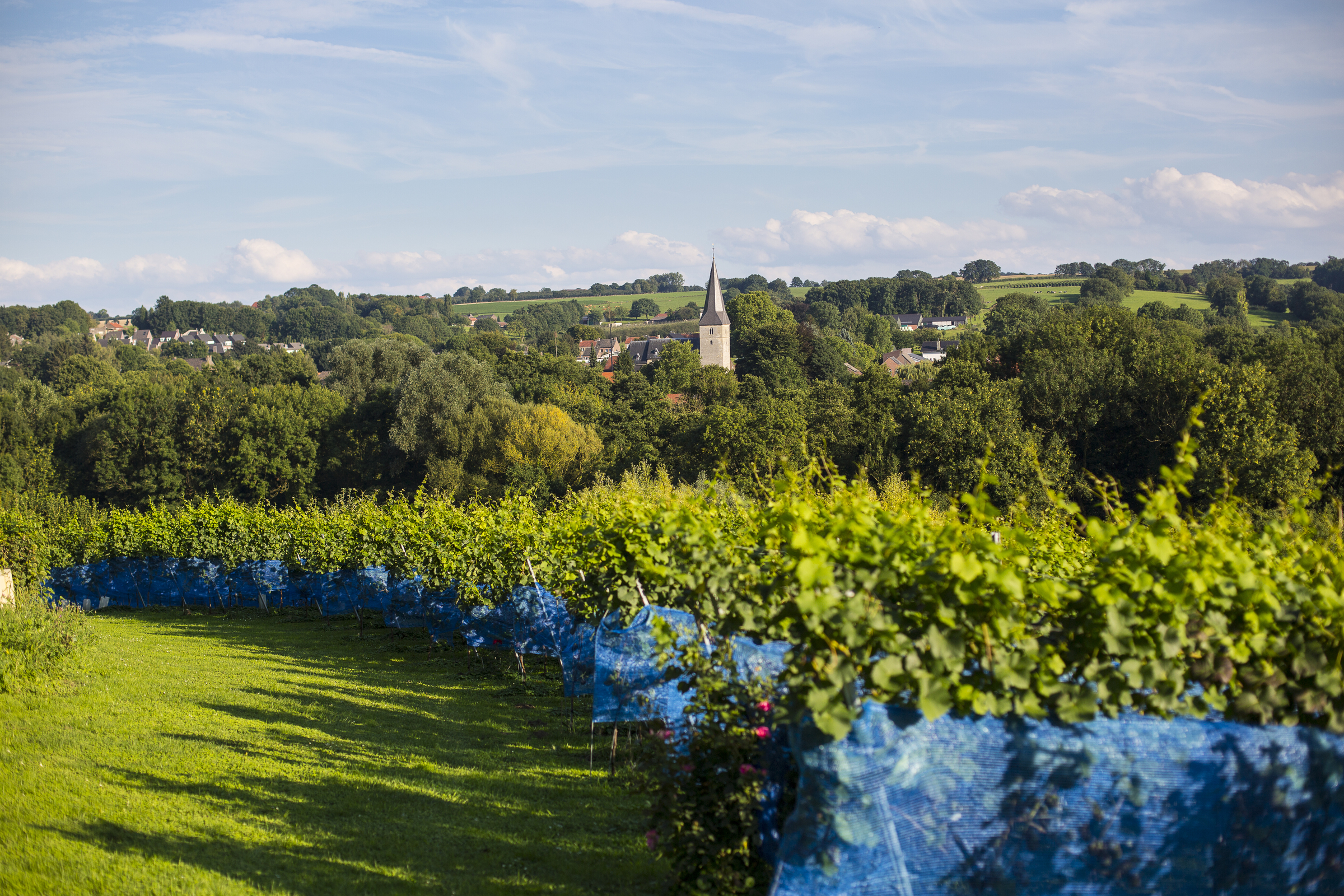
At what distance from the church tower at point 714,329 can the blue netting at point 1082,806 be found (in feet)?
300

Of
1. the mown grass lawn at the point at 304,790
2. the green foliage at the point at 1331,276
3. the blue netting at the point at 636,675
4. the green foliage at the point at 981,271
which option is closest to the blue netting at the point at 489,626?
the mown grass lawn at the point at 304,790

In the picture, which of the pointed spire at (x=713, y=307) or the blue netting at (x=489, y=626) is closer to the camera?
the blue netting at (x=489, y=626)

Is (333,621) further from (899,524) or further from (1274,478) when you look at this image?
(1274,478)

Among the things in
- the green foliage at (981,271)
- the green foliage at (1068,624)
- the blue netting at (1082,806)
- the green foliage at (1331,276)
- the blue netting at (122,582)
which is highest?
the green foliage at (981,271)

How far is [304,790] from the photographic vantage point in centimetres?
812

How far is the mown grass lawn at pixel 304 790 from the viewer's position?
6.13 m

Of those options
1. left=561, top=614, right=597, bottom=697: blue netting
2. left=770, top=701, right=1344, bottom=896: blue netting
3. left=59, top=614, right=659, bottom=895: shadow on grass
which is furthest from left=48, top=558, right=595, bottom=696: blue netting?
left=770, top=701, right=1344, bottom=896: blue netting

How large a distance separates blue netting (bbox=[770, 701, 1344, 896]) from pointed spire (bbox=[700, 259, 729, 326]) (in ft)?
305

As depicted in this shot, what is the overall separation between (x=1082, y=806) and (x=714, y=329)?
93.5m

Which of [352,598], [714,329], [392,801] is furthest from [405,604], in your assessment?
[714,329]

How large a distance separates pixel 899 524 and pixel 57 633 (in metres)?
13.3

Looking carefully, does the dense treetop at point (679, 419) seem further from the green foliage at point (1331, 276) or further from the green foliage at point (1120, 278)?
the green foliage at point (1120, 278)

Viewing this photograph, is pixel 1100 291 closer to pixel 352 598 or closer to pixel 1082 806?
pixel 352 598

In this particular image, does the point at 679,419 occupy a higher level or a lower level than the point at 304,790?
higher
